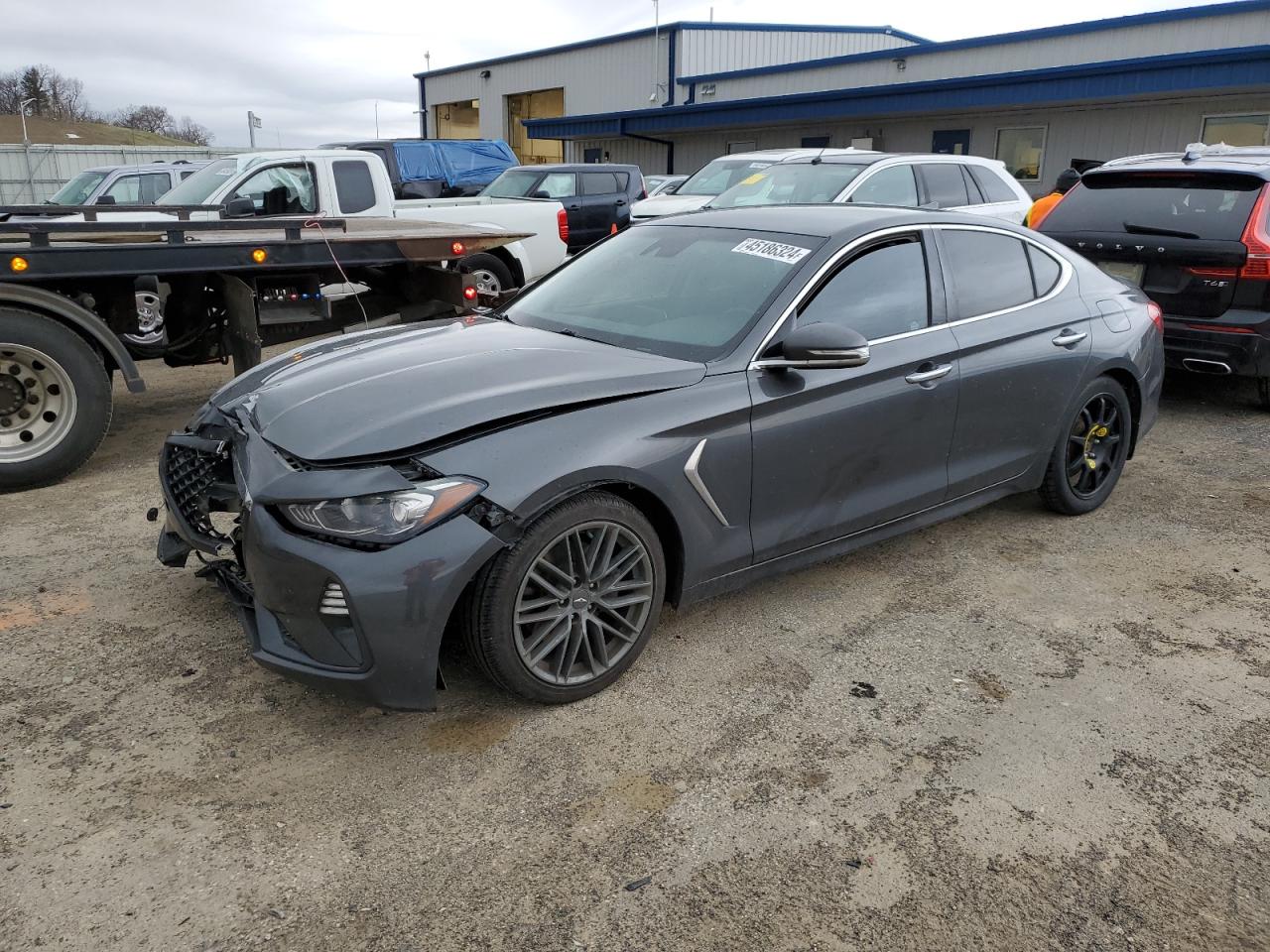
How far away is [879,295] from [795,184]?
6.45 m

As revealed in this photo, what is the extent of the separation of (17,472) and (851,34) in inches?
1448

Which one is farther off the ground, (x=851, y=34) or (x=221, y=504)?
(x=851, y=34)

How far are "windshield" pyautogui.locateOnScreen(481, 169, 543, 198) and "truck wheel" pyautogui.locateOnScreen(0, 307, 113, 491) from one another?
9787 millimetres

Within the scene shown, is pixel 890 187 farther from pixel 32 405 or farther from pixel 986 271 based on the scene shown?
pixel 32 405

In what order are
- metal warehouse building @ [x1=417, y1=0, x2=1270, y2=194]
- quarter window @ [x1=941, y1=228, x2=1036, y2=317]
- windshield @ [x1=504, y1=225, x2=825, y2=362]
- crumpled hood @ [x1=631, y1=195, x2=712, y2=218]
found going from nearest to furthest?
windshield @ [x1=504, y1=225, x2=825, y2=362], quarter window @ [x1=941, y1=228, x2=1036, y2=317], crumpled hood @ [x1=631, y1=195, x2=712, y2=218], metal warehouse building @ [x1=417, y1=0, x2=1270, y2=194]

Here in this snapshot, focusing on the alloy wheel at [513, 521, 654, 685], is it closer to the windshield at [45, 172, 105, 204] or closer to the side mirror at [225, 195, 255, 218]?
the side mirror at [225, 195, 255, 218]

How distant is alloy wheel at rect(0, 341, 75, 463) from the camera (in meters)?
5.32

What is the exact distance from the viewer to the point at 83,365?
214 inches

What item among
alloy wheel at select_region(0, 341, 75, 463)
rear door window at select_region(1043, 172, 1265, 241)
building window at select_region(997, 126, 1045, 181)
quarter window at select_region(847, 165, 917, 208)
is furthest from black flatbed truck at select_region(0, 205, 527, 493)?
building window at select_region(997, 126, 1045, 181)

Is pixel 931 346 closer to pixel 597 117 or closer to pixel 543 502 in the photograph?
pixel 543 502

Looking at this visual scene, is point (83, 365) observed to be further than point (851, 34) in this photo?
No

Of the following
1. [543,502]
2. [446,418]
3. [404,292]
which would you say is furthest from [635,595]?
[404,292]

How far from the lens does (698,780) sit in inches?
116

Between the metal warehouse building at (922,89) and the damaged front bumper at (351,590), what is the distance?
18.3 meters
